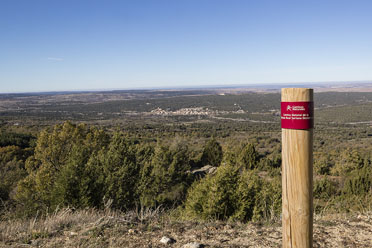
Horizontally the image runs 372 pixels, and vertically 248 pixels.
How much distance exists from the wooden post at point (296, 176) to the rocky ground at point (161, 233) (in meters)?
2.03

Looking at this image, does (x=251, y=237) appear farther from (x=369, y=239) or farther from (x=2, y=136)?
(x=2, y=136)

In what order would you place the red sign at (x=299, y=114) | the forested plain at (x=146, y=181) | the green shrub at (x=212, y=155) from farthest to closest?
1. the green shrub at (x=212, y=155)
2. the forested plain at (x=146, y=181)
3. the red sign at (x=299, y=114)

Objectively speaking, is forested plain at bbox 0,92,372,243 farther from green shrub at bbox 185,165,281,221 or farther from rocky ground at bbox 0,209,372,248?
rocky ground at bbox 0,209,372,248

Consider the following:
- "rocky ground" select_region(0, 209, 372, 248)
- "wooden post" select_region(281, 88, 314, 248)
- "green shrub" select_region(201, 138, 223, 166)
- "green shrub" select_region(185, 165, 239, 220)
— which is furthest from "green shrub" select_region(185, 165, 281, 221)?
"green shrub" select_region(201, 138, 223, 166)

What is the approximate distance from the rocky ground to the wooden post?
2028mm

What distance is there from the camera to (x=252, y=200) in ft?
33.7

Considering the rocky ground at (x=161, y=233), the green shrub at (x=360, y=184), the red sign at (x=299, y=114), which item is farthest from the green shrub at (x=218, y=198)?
the green shrub at (x=360, y=184)

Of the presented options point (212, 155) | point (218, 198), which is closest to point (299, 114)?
point (218, 198)

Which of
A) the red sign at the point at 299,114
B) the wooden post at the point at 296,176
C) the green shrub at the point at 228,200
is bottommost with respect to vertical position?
the green shrub at the point at 228,200

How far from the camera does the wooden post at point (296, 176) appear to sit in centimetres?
213

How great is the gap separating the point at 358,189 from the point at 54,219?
1614 cm

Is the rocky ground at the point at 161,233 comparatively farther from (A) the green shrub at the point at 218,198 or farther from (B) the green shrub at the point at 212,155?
(B) the green shrub at the point at 212,155

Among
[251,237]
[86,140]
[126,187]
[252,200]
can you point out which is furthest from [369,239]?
[86,140]

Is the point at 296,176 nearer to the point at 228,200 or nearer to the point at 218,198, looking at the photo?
the point at 218,198
